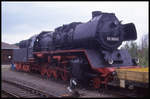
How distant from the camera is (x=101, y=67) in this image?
450 inches

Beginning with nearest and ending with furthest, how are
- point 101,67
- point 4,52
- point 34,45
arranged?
point 101,67
point 34,45
point 4,52

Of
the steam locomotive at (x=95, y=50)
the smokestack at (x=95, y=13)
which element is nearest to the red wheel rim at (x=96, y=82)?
the steam locomotive at (x=95, y=50)

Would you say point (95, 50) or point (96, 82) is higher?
point (95, 50)

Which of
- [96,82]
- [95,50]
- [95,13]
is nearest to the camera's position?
[96,82]

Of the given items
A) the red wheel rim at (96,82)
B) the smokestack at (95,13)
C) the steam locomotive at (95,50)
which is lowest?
the red wheel rim at (96,82)

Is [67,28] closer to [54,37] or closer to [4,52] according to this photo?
[54,37]

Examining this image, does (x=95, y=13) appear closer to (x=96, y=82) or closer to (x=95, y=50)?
(x=95, y=50)

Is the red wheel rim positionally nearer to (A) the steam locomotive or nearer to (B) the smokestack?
(A) the steam locomotive

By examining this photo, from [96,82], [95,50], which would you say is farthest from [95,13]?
[96,82]

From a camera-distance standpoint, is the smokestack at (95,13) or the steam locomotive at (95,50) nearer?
the steam locomotive at (95,50)

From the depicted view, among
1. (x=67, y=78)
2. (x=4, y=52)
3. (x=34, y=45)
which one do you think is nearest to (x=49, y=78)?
(x=67, y=78)

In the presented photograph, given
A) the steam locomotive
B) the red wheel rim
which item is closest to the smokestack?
the steam locomotive

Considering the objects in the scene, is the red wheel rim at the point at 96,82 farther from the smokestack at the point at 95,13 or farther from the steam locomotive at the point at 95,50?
the smokestack at the point at 95,13

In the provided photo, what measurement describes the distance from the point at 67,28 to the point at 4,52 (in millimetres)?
26424
